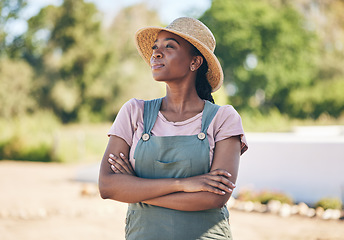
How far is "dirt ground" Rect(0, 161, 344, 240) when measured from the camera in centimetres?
611

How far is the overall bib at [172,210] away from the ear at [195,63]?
38 centimetres

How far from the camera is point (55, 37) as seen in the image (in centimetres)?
3269

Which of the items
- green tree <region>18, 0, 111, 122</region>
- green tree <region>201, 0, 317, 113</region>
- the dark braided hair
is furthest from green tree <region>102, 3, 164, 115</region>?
the dark braided hair

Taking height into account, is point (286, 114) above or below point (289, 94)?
below

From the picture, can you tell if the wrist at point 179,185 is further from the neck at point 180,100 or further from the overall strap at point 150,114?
the neck at point 180,100

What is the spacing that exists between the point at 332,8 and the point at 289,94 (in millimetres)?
9966

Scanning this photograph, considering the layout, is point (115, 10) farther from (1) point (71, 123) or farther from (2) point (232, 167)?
(2) point (232, 167)

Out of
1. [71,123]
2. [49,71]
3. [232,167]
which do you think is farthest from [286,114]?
[232,167]

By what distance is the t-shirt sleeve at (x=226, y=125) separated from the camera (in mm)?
2061

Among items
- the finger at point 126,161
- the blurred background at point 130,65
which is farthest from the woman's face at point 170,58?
the blurred background at point 130,65

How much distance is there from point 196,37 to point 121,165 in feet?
2.51

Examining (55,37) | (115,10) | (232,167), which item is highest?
(115,10)

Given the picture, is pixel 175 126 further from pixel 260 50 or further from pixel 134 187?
pixel 260 50

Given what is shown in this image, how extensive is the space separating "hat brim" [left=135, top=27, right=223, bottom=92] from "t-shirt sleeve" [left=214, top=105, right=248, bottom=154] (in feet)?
1.09
